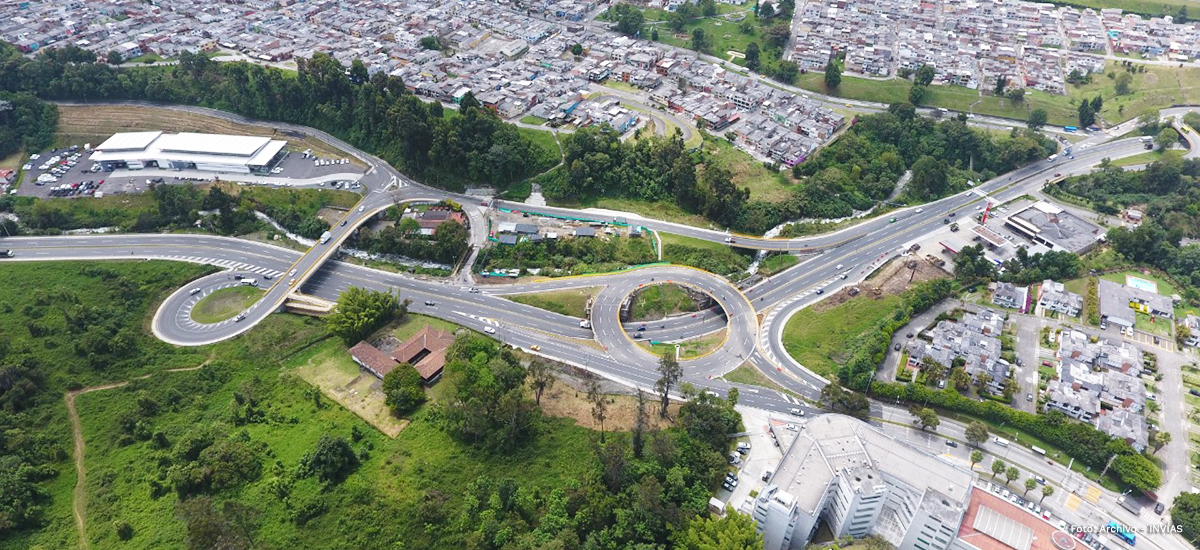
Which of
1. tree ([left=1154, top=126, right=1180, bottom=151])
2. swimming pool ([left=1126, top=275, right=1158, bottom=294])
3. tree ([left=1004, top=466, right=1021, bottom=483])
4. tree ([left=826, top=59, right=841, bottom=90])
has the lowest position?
tree ([left=1004, top=466, right=1021, bottom=483])

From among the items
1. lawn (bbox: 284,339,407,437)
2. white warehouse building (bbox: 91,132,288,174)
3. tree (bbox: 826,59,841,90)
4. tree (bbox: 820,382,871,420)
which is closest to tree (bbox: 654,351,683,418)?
tree (bbox: 820,382,871,420)

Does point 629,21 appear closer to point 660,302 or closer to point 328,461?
point 660,302

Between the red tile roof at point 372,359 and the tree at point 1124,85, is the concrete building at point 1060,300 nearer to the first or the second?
the tree at point 1124,85

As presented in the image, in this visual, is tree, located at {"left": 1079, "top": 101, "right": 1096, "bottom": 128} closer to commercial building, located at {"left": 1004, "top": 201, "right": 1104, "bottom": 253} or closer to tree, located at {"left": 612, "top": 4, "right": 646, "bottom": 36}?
commercial building, located at {"left": 1004, "top": 201, "right": 1104, "bottom": 253}

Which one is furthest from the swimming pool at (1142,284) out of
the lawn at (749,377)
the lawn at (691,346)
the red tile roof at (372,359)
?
the red tile roof at (372,359)

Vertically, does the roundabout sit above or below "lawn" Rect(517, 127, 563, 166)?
below
